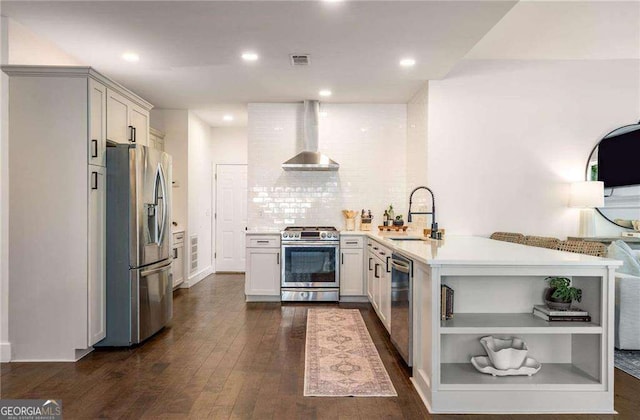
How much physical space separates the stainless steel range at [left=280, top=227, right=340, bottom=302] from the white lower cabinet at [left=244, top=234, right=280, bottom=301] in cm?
11

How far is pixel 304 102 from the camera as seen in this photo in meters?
5.77

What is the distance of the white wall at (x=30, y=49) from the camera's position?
3381mm

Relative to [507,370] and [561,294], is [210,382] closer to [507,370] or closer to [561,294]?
[507,370]

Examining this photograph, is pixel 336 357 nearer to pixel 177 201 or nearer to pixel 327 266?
pixel 327 266

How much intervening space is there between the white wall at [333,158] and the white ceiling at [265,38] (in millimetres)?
753

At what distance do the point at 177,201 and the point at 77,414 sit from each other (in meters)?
4.29

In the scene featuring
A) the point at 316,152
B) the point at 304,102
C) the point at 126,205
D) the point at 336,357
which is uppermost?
the point at 304,102

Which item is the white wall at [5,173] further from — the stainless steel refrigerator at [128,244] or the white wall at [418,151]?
the white wall at [418,151]

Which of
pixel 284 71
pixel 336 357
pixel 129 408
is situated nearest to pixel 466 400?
pixel 336 357

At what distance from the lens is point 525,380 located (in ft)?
8.09

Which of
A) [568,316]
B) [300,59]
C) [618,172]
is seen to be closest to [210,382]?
[568,316]

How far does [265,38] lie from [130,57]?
1.48 m

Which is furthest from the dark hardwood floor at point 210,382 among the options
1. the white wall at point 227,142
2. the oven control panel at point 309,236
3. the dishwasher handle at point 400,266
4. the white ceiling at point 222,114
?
the white wall at point 227,142

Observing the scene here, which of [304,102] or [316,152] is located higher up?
[304,102]
